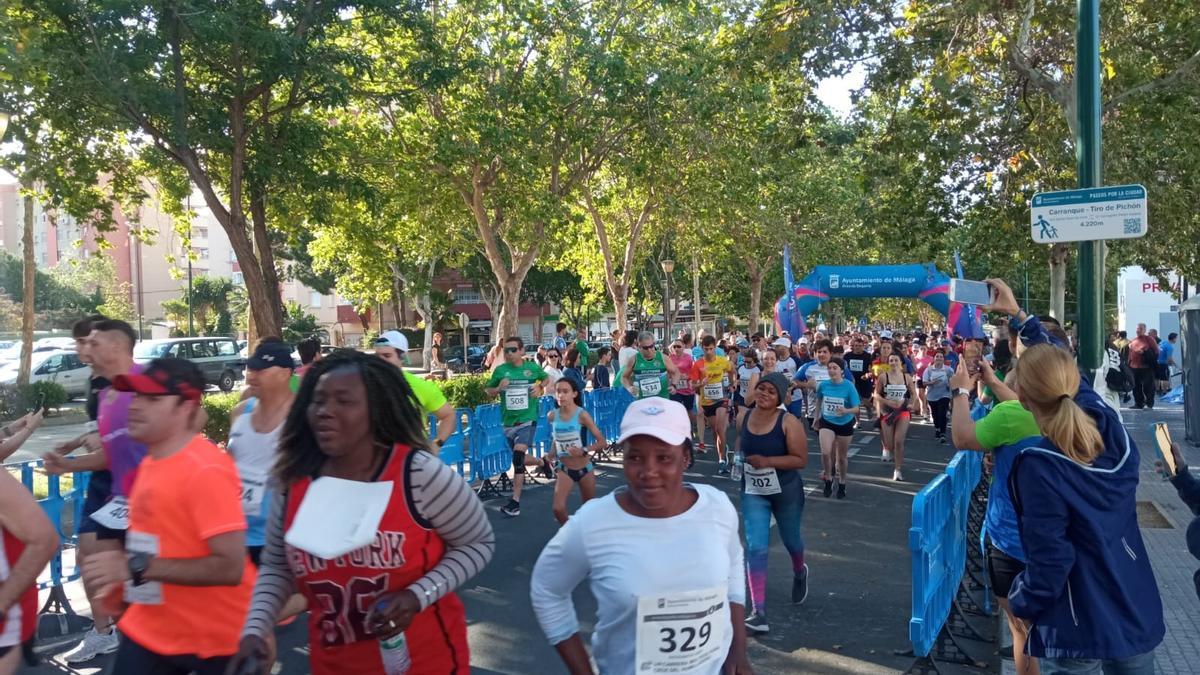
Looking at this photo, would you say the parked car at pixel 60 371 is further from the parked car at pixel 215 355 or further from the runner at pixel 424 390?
the runner at pixel 424 390

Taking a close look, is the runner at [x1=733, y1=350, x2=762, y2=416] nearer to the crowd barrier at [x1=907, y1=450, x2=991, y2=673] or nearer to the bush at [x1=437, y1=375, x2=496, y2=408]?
the bush at [x1=437, y1=375, x2=496, y2=408]

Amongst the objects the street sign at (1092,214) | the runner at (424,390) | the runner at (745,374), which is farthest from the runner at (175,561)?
the runner at (745,374)

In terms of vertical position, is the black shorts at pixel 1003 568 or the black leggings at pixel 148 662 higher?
the black leggings at pixel 148 662

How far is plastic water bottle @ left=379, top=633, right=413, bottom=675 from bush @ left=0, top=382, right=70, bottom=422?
19.4m

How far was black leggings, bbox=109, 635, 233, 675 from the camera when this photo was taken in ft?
10.5

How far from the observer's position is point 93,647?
5.89 metres

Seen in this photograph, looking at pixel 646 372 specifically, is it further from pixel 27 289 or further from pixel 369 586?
pixel 27 289

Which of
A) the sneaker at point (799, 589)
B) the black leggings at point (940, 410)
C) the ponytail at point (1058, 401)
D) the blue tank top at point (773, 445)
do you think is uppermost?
the ponytail at point (1058, 401)

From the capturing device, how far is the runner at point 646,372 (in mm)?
13977

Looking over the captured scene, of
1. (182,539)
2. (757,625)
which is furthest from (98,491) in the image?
(757,625)

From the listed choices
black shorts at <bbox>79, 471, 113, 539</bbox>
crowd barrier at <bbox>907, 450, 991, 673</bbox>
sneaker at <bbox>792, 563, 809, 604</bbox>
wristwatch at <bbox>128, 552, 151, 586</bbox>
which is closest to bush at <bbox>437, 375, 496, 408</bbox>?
sneaker at <bbox>792, 563, 809, 604</bbox>

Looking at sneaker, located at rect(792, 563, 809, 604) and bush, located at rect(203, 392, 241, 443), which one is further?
bush, located at rect(203, 392, 241, 443)

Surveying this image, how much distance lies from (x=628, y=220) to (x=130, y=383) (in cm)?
2964

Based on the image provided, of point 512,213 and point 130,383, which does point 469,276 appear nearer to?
point 512,213
